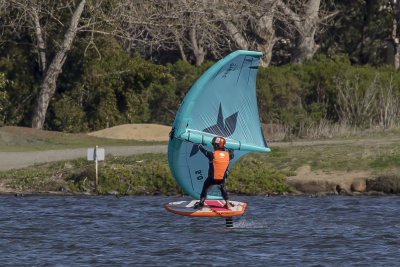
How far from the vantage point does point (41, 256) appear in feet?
59.9

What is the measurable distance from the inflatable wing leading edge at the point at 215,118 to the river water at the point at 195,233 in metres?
1.44

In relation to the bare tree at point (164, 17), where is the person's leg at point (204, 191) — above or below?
below

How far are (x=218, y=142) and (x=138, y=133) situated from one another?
63.7 feet

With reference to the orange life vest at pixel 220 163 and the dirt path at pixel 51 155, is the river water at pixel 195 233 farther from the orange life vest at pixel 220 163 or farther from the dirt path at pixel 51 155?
the dirt path at pixel 51 155

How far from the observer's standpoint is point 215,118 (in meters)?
22.7

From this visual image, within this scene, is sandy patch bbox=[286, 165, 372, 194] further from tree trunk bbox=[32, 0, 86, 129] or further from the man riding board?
tree trunk bbox=[32, 0, 86, 129]

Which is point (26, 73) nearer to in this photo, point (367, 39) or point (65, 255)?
point (367, 39)

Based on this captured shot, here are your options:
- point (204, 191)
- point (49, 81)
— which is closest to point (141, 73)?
point (49, 81)

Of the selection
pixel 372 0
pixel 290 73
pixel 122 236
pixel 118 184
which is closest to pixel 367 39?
pixel 372 0

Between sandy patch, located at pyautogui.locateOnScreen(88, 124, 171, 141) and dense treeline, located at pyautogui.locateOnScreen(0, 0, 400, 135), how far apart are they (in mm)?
3089

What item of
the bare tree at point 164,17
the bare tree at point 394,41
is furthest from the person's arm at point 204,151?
the bare tree at point 394,41

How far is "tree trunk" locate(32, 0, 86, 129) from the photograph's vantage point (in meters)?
41.0

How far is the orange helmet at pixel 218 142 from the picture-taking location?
20.9m

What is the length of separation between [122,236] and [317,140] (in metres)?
15.9
